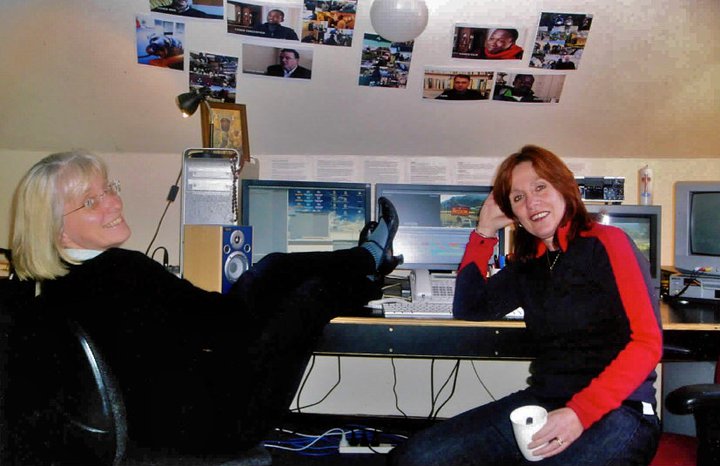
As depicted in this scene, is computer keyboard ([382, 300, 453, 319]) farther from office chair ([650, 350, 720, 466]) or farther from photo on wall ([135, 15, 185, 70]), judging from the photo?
photo on wall ([135, 15, 185, 70])

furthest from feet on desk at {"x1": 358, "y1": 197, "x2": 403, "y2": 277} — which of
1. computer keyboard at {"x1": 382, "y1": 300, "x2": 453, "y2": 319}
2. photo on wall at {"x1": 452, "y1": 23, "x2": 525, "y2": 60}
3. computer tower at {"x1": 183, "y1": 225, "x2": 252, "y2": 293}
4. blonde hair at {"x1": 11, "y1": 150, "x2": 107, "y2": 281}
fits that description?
Answer: blonde hair at {"x1": 11, "y1": 150, "x2": 107, "y2": 281}

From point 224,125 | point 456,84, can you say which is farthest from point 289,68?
point 456,84

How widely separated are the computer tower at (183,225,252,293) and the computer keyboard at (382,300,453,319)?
0.49 m

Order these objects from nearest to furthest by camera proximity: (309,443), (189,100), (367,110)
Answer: (189,100)
(367,110)
(309,443)

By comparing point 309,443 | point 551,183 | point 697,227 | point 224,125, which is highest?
point 224,125

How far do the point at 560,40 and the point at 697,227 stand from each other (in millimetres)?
790

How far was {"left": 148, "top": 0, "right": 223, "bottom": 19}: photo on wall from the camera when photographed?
1.80 meters

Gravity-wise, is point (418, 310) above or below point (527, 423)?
above

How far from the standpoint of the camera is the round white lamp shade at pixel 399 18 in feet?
5.59

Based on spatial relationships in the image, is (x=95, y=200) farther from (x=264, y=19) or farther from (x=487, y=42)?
(x=487, y=42)

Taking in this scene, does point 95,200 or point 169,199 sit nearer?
point 95,200

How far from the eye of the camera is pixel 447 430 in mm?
1271

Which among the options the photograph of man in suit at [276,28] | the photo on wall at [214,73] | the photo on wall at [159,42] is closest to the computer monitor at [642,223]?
the photograph of man in suit at [276,28]

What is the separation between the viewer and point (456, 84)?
78.0 inches
